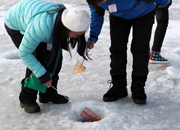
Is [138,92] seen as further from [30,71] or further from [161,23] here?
[161,23]

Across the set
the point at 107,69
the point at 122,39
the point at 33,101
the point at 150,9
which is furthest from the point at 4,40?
the point at 150,9

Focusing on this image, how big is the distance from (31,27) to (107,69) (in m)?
1.61

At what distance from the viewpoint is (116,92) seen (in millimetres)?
2676

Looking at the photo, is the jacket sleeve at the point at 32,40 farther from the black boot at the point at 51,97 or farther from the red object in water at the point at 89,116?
the red object in water at the point at 89,116

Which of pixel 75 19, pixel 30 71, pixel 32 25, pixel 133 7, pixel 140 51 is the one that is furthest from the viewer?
pixel 140 51

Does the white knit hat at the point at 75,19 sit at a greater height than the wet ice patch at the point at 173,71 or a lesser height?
greater

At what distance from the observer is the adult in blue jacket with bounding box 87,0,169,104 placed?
2250mm

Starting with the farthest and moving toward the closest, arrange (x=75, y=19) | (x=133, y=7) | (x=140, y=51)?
1. (x=140, y=51)
2. (x=133, y=7)
3. (x=75, y=19)

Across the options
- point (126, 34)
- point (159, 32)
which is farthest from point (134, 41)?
point (159, 32)

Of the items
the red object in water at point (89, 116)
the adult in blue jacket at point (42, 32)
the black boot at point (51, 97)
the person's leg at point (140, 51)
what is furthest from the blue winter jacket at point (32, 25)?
the person's leg at point (140, 51)

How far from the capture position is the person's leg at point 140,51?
2.38 meters

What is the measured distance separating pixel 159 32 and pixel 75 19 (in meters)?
1.83

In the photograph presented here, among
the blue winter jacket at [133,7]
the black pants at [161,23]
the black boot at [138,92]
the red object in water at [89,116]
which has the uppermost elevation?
the blue winter jacket at [133,7]

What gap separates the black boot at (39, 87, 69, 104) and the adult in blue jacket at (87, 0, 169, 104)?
435 millimetres
